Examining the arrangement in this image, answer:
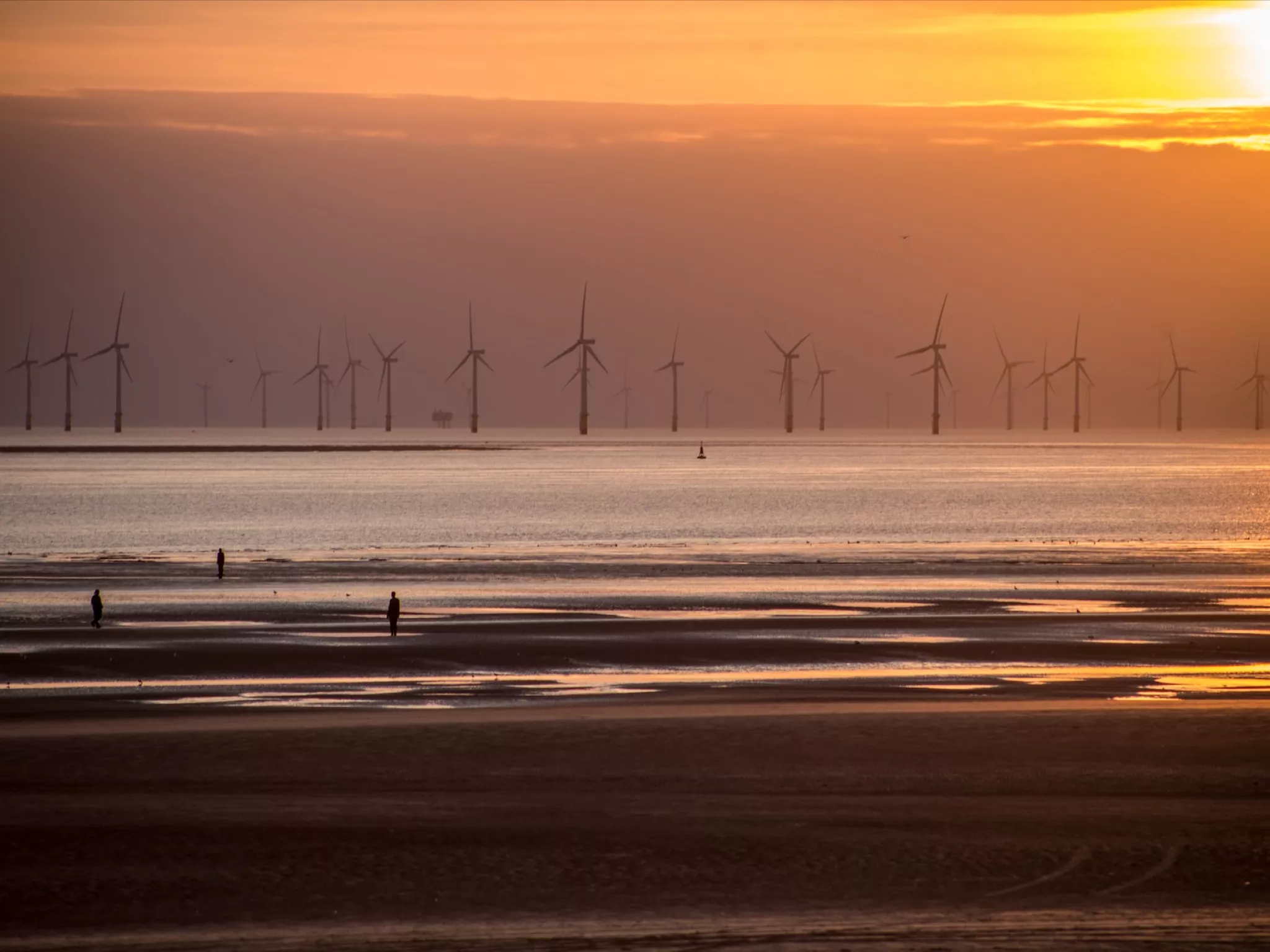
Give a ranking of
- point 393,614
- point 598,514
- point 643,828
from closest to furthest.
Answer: point 643,828, point 393,614, point 598,514

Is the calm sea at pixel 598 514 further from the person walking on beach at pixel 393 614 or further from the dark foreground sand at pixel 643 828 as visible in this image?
the dark foreground sand at pixel 643 828

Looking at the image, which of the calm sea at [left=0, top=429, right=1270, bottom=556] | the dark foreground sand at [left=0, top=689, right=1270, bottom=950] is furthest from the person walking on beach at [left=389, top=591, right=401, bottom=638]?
the calm sea at [left=0, top=429, right=1270, bottom=556]

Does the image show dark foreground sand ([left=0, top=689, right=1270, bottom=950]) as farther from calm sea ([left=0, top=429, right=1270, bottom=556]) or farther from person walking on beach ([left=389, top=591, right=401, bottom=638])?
calm sea ([left=0, top=429, right=1270, bottom=556])

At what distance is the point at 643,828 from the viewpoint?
21.3 meters

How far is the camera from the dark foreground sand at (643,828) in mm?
17000

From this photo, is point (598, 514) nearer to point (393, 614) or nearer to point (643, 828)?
point (393, 614)

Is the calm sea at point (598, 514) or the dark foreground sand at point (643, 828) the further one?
the calm sea at point (598, 514)

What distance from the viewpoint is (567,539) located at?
303ft

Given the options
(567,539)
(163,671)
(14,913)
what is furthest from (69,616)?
(567,539)

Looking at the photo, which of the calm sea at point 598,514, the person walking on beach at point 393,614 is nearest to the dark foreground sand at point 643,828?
the person walking on beach at point 393,614

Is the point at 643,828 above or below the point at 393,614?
below

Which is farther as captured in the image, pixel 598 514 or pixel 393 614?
pixel 598 514

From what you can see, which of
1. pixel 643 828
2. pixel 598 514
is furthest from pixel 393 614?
pixel 598 514

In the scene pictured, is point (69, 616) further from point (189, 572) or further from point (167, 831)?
point (167, 831)
